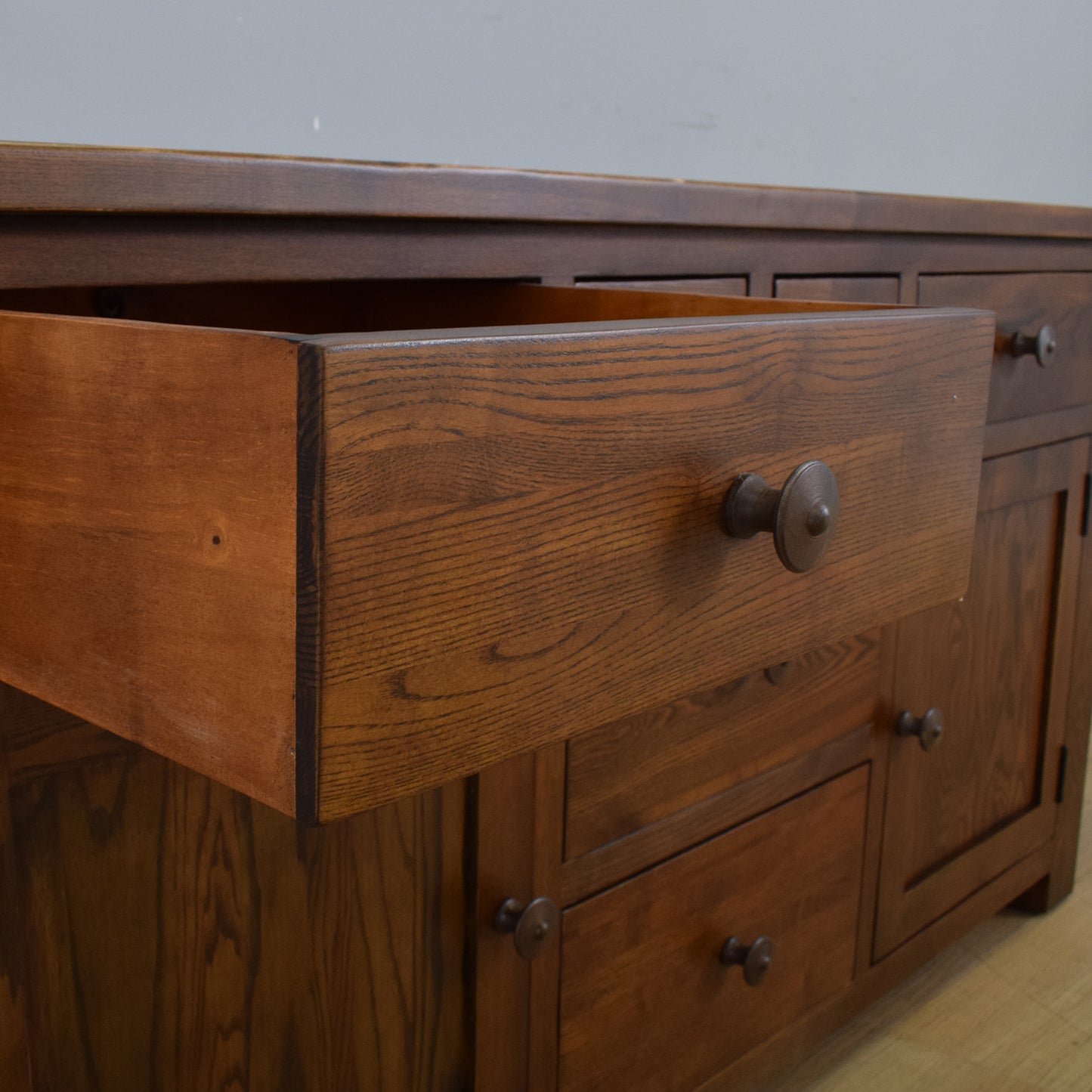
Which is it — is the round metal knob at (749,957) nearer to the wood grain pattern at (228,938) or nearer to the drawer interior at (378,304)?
the wood grain pattern at (228,938)

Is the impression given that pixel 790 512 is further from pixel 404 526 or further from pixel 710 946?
pixel 710 946

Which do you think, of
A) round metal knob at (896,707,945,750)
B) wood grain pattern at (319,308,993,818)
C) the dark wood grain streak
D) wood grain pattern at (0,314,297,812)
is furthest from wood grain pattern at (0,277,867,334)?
round metal knob at (896,707,945,750)

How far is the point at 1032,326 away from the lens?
3.89 feet

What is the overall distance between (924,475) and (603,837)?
365 millimetres

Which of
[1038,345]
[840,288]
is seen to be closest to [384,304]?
[840,288]

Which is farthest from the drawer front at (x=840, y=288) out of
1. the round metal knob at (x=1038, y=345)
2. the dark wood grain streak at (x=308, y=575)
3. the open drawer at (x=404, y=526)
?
the dark wood grain streak at (x=308, y=575)

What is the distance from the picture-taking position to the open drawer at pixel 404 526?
363 millimetres

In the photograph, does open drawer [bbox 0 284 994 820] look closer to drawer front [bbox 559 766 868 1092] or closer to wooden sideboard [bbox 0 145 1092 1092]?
wooden sideboard [bbox 0 145 1092 1092]

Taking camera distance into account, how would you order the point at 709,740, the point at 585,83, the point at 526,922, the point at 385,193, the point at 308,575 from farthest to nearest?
the point at 585,83, the point at 709,740, the point at 526,922, the point at 385,193, the point at 308,575

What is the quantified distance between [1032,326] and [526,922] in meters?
0.77

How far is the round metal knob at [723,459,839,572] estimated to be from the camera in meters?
0.46

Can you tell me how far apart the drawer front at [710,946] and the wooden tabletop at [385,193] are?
45 centimetres

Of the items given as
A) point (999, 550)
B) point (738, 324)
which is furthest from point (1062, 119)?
point (738, 324)

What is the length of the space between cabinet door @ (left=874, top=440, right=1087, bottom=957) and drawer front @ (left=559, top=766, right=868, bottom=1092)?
0.10 m
